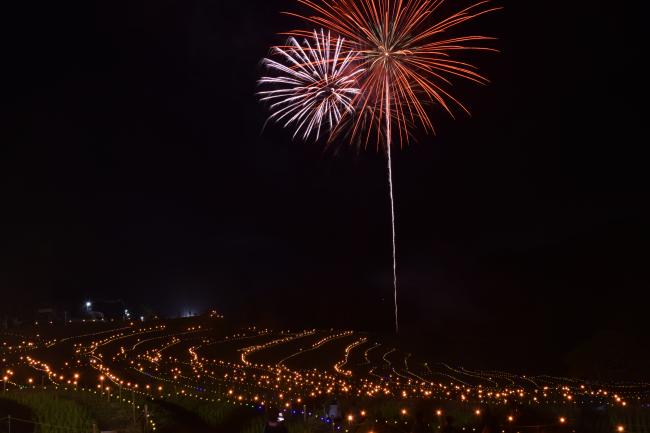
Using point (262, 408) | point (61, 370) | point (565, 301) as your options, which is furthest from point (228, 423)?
point (565, 301)

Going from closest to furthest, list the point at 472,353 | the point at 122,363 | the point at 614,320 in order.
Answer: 1. the point at 122,363
2. the point at 472,353
3. the point at 614,320

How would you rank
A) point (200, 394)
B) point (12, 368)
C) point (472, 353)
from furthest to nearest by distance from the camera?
point (472, 353) < point (12, 368) < point (200, 394)

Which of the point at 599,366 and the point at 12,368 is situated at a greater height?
the point at 12,368

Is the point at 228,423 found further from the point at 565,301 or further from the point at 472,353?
the point at 565,301

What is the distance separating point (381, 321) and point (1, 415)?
153 ft

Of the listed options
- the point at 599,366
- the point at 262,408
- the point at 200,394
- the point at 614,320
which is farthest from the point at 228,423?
the point at 614,320

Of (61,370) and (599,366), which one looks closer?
(61,370)

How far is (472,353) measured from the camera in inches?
1858

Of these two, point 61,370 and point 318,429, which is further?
point 61,370

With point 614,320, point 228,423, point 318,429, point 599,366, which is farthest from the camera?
point 614,320

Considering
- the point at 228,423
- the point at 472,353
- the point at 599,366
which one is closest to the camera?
the point at 228,423

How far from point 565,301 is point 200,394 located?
5124 cm

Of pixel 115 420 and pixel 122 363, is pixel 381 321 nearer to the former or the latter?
pixel 122 363

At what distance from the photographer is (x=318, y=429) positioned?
1227 centimetres
